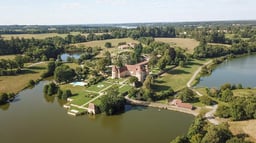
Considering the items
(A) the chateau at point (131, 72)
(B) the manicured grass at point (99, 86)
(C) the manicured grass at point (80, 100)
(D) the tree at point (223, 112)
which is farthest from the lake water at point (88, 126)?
(A) the chateau at point (131, 72)

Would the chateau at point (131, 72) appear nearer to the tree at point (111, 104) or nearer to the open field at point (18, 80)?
the tree at point (111, 104)

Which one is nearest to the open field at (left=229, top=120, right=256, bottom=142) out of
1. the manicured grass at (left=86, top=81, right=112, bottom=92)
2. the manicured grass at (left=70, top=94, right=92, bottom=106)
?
the manicured grass at (left=70, top=94, right=92, bottom=106)

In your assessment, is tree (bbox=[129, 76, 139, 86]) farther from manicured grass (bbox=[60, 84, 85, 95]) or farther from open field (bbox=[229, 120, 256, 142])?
open field (bbox=[229, 120, 256, 142])

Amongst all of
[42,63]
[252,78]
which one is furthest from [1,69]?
[252,78]

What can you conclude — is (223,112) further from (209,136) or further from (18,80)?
(18,80)

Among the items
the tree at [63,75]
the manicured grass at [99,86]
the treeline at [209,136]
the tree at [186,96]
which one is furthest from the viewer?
the tree at [63,75]
